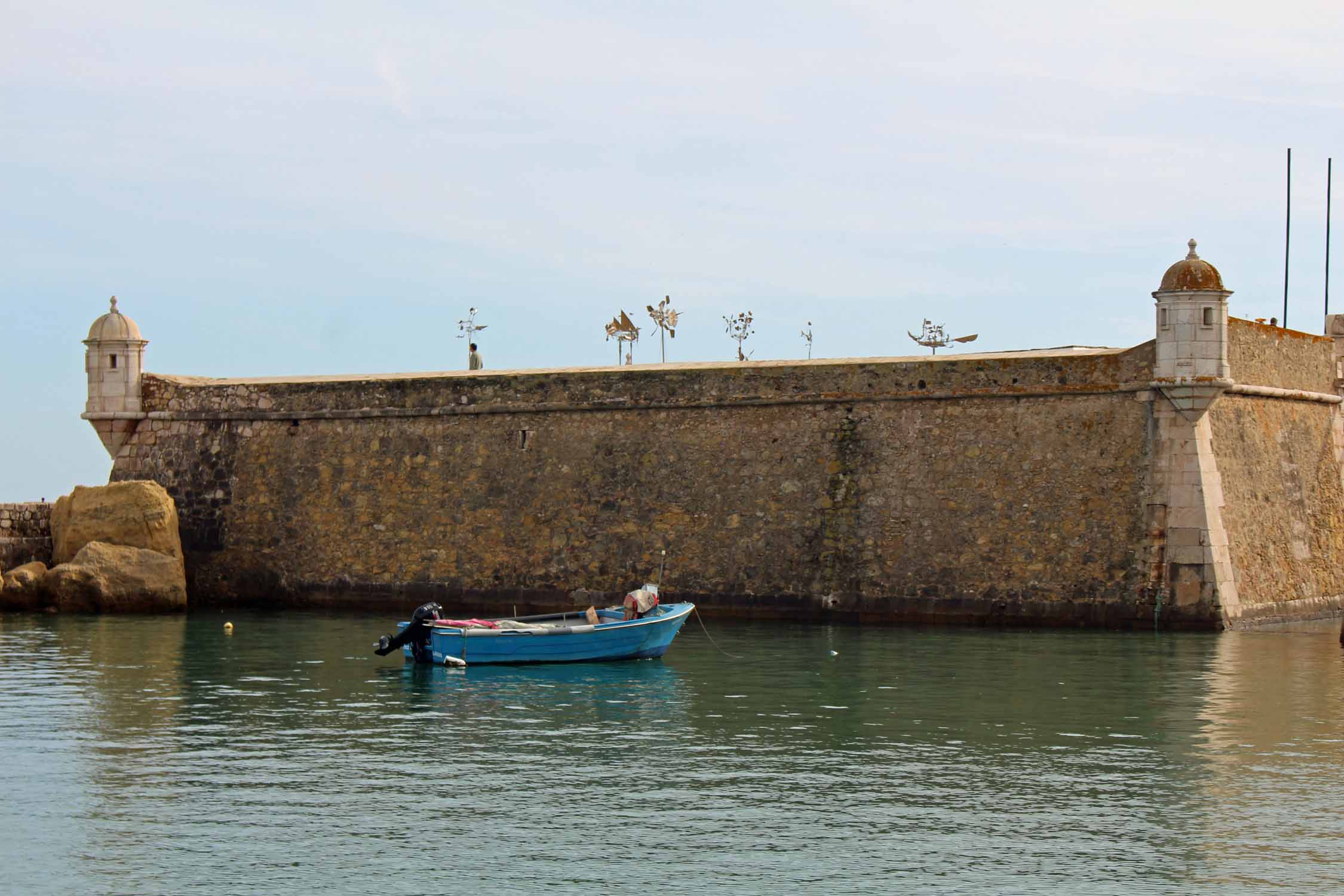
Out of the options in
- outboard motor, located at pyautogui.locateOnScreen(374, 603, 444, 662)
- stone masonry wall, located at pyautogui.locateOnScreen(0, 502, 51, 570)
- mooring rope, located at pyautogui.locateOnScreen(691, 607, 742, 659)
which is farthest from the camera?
stone masonry wall, located at pyautogui.locateOnScreen(0, 502, 51, 570)

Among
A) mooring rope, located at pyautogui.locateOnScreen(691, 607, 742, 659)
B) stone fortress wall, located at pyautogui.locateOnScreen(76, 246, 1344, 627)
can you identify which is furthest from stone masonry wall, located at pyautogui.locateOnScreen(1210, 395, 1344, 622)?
mooring rope, located at pyautogui.locateOnScreen(691, 607, 742, 659)

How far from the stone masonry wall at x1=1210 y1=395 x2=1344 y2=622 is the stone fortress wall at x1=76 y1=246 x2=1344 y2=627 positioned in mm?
57

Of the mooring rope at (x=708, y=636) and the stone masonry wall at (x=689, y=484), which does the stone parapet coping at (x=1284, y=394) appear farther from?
the mooring rope at (x=708, y=636)

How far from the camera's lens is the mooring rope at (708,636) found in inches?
886

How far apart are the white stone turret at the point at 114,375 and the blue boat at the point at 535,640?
11.2 meters

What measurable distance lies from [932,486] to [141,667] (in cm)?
1111

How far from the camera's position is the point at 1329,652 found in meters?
22.4

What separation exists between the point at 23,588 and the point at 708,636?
37.6 feet

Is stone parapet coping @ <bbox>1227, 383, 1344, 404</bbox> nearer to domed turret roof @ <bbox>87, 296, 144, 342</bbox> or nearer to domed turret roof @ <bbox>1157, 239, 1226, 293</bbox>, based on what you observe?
domed turret roof @ <bbox>1157, 239, 1226, 293</bbox>

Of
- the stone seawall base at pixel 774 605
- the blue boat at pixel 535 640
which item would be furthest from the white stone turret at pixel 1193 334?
the blue boat at pixel 535 640

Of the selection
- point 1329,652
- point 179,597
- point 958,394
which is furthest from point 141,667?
point 1329,652

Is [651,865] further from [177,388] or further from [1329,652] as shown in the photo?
[177,388]

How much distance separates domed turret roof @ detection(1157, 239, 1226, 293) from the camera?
78.2 ft

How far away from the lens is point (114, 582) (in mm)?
28688
